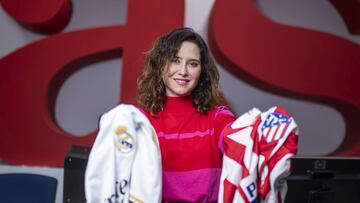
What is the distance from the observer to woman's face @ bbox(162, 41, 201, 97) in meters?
1.51

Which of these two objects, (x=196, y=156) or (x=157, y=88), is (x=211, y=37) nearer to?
(x=157, y=88)

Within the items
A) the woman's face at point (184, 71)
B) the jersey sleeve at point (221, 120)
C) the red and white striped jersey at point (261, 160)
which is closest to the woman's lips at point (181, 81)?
the woman's face at point (184, 71)

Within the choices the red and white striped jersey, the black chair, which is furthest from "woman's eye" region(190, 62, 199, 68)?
the black chair

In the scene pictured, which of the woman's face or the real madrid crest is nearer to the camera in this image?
the real madrid crest

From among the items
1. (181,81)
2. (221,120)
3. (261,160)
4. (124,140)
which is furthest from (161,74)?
(261,160)

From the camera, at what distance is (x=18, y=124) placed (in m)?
2.45

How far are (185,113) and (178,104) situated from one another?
0.17ft

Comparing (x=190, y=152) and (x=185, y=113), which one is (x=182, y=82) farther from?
(x=190, y=152)

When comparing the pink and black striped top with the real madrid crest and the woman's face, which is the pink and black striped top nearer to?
the woman's face

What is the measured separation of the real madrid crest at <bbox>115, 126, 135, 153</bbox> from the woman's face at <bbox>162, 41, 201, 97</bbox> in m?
0.34

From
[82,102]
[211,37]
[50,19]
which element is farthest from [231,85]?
[50,19]

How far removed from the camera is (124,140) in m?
1.23

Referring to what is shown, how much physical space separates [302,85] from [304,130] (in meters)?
0.33

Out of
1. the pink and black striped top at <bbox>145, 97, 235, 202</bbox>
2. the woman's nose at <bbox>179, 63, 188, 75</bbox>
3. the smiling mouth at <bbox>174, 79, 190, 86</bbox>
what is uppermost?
the woman's nose at <bbox>179, 63, 188, 75</bbox>
